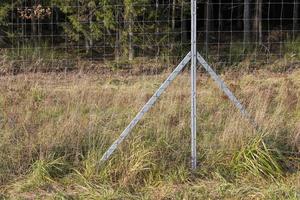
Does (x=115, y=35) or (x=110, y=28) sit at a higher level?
(x=110, y=28)

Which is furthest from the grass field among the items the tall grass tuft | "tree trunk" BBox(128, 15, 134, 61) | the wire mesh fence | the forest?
the forest

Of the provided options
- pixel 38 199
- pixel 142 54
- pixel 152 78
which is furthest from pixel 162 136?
pixel 142 54

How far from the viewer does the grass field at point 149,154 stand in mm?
5184

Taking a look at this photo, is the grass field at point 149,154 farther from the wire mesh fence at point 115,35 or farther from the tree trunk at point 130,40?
the tree trunk at point 130,40

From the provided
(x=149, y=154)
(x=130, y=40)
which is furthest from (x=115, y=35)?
(x=149, y=154)

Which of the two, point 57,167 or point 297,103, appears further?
point 297,103

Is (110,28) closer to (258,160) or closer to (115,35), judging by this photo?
(115,35)

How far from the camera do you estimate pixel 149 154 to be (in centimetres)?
551

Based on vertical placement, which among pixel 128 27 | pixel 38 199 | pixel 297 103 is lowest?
pixel 38 199

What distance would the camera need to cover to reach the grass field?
5184 mm

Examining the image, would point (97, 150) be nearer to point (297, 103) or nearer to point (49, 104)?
point (49, 104)

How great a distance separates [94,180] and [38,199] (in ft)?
1.90

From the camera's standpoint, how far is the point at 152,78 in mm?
10820

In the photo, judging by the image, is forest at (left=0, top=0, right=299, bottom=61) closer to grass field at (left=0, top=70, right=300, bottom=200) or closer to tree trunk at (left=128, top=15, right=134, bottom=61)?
tree trunk at (left=128, top=15, right=134, bottom=61)
